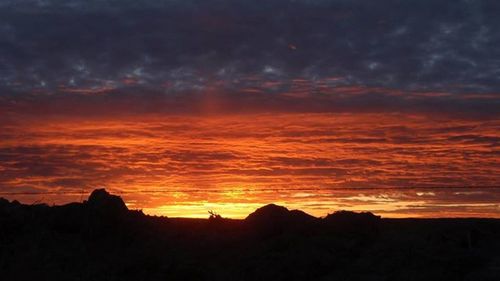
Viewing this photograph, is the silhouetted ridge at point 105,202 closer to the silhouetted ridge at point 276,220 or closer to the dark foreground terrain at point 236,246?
the dark foreground terrain at point 236,246

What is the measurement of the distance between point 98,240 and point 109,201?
6.28ft

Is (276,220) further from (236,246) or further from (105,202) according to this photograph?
(105,202)

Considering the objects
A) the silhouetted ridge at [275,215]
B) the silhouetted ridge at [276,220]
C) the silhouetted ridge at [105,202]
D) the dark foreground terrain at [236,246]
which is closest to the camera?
the dark foreground terrain at [236,246]

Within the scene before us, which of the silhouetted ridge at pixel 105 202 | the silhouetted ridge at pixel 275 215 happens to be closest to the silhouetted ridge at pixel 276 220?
the silhouetted ridge at pixel 275 215

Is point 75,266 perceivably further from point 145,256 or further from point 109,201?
point 109,201

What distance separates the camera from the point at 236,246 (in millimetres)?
24719

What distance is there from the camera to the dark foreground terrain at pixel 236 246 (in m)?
20.8

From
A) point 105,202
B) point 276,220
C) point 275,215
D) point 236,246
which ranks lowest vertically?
point 236,246

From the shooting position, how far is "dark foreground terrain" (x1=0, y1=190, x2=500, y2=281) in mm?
20844

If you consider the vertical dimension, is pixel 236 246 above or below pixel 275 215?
below

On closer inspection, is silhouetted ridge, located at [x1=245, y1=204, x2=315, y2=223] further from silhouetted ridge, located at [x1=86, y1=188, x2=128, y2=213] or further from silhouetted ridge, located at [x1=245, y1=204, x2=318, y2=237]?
silhouetted ridge, located at [x1=86, y1=188, x2=128, y2=213]

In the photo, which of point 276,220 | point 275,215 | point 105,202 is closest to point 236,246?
point 276,220

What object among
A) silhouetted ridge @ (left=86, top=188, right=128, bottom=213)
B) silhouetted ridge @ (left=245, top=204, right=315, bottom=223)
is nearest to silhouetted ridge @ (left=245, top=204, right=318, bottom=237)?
silhouetted ridge @ (left=245, top=204, right=315, bottom=223)

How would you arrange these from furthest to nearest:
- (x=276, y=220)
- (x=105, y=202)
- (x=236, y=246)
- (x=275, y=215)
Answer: (x=105, y=202) → (x=275, y=215) → (x=276, y=220) → (x=236, y=246)
